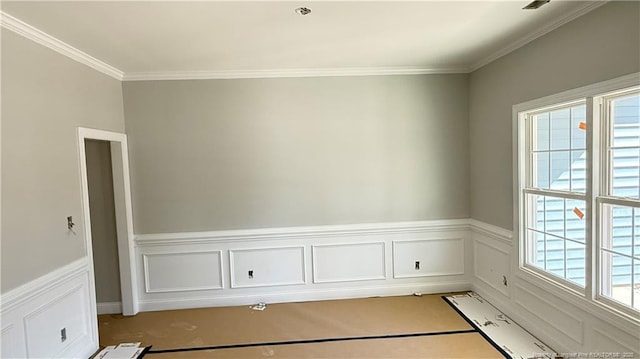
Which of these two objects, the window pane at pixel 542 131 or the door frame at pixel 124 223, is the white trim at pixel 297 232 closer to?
the door frame at pixel 124 223

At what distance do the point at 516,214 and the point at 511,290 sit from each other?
78cm

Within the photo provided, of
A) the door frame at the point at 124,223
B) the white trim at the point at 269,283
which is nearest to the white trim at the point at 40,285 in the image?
the door frame at the point at 124,223

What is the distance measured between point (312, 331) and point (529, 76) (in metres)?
3.08

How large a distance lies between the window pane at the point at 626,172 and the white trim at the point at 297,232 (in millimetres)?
1934

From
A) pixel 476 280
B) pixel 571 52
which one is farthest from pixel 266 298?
pixel 571 52

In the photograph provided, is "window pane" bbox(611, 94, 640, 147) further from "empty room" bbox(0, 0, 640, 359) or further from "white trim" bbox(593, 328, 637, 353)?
"white trim" bbox(593, 328, 637, 353)

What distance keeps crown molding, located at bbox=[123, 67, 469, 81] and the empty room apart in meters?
0.02

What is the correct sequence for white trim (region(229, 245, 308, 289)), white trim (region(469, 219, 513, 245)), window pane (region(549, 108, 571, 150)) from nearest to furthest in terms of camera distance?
window pane (region(549, 108, 571, 150))
white trim (region(469, 219, 513, 245))
white trim (region(229, 245, 308, 289))

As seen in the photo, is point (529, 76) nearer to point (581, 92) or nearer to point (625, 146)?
point (581, 92)

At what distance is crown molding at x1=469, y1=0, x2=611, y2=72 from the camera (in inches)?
94.4

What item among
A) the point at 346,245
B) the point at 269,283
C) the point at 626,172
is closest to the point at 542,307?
the point at 626,172

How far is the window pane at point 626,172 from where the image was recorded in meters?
2.28

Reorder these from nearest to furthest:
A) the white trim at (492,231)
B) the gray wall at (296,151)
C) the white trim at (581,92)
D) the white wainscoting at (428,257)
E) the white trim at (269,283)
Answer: the white trim at (581,92)
the white trim at (492,231)
the gray wall at (296,151)
the white trim at (269,283)
the white wainscoting at (428,257)

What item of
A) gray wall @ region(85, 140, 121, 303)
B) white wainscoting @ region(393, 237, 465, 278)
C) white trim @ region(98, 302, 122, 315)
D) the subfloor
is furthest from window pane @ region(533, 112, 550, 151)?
white trim @ region(98, 302, 122, 315)
